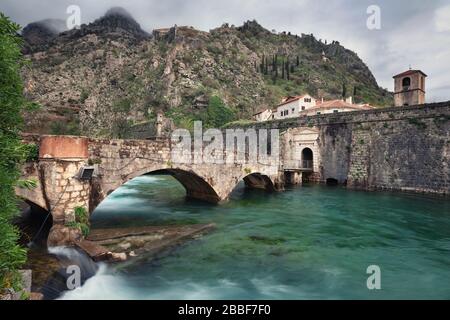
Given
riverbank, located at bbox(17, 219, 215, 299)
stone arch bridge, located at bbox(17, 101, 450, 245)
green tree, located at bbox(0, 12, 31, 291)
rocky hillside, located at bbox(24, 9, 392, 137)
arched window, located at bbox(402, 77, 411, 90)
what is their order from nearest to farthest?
green tree, located at bbox(0, 12, 31, 291), riverbank, located at bbox(17, 219, 215, 299), stone arch bridge, located at bbox(17, 101, 450, 245), arched window, located at bbox(402, 77, 411, 90), rocky hillside, located at bbox(24, 9, 392, 137)

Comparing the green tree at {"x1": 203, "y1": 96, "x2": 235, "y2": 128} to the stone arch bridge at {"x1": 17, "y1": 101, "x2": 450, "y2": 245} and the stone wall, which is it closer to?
the stone arch bridge at {"x1": 17, "y1": 101, "x2": 450, "y2": 245}

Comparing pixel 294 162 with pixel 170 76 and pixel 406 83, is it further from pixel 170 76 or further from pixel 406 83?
pixel 170 76

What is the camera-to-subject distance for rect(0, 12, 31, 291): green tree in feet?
13.5

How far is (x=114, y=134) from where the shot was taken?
62906 mm

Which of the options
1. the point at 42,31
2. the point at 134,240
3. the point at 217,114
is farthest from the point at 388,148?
the point at 42,31

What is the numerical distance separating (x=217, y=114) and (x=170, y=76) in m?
17.4

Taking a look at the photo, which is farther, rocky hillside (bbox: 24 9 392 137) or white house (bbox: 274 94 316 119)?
rocky hillside (bbox: 24 9 392 137)

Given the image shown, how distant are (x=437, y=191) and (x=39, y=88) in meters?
75.4

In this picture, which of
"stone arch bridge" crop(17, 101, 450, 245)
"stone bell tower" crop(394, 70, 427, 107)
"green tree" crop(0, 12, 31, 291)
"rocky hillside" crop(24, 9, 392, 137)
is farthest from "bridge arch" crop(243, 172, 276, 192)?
"rocky hillside" crop(24, 9, 392, 137)

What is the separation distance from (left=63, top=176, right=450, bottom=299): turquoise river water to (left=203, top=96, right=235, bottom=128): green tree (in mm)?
41527

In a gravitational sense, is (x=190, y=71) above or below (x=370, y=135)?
above

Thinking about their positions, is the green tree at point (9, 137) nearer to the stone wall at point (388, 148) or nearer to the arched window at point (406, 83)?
the stone wall at point (388, 148)

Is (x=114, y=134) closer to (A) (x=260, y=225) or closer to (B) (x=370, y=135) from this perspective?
(B) (x=370, y=135)

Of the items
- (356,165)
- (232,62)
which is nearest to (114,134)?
(232,62)
